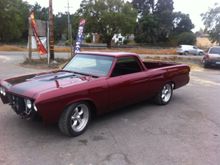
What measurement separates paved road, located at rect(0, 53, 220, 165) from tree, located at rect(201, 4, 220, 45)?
116ft

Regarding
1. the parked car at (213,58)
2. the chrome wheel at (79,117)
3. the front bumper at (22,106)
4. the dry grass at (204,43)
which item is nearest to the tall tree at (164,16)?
the dry grass at (204,43)

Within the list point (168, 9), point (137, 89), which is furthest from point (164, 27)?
point (137, 89)

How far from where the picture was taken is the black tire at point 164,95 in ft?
23.7

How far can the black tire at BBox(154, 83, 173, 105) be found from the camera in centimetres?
724

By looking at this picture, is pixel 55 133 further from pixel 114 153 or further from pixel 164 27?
pixel 164 27

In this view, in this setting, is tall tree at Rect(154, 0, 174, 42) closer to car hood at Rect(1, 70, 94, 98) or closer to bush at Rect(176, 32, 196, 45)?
bush at Rect(176, 32, 196, 45)

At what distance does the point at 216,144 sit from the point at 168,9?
72.7 metres

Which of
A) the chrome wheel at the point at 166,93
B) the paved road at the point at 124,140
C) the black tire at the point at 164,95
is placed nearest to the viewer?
the paved road at the point at 124,140

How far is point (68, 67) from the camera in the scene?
6391mm

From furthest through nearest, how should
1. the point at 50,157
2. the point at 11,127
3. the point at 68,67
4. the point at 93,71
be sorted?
1. the point at 68,67
2. the point at 93,71
3. the point at 11,127
4. the point at 50,157

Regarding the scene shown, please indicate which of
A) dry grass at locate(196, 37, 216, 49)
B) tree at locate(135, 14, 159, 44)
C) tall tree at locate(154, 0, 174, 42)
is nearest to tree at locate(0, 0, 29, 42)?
tree at locate(135, 14, 159, 44)

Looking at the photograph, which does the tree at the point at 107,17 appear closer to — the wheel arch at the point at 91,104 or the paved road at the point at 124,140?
the paved road at the point at 124,140

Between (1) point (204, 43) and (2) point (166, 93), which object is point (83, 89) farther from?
(1) point (204, 43)

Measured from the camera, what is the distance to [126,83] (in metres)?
5.95
